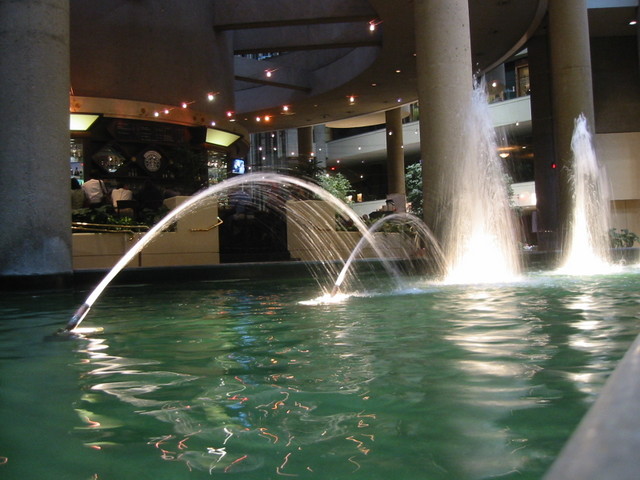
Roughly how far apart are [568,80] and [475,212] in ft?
28.2

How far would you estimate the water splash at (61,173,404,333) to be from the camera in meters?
5.73

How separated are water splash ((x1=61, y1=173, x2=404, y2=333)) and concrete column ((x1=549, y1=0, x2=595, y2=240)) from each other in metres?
5.70

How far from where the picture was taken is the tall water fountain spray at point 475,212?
1155cm

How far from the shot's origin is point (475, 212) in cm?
1181

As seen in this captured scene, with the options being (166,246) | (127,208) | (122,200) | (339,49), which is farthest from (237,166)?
(166,246)

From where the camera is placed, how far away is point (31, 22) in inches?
386

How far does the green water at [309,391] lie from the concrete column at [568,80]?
43.3ft

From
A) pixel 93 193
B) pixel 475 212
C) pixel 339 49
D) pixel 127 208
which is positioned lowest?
pixel 475 212

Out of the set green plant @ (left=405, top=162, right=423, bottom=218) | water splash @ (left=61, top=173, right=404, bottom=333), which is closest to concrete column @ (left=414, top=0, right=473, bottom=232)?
water splash @ (left=61, top=173, right=404, bottom=333)

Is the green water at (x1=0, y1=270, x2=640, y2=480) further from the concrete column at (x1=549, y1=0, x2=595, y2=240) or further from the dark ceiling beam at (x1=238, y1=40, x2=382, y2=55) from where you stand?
the dark ceiling beam at (x1=238, y1=40, x2=382, y2=55)

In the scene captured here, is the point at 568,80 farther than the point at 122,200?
Yes

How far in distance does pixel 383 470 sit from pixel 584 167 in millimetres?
18187

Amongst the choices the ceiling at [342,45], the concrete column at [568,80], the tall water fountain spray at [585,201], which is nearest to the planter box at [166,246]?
the ceiling at [342,45]

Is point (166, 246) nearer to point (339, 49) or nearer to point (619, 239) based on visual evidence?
point (619, 239)
